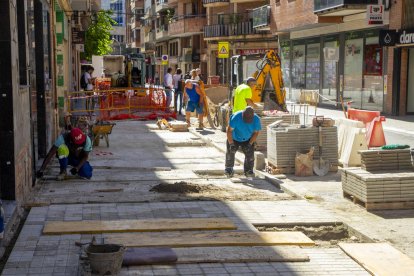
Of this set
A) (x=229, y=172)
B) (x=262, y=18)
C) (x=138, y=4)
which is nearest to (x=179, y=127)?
(x=229, y=172)

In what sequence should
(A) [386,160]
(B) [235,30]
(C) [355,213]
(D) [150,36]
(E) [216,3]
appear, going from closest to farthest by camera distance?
(C) [355,213], (A) [386,160], (B) [235,30], (E) [216,3], (D) [150,36]

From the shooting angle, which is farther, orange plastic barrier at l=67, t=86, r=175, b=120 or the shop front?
the shop front

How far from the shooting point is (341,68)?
105 ft

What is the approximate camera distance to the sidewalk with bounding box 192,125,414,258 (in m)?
7.91

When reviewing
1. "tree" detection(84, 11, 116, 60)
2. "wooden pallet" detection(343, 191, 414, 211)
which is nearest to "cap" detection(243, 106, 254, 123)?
"wooden pallet" detection(343, 191, 414, 211)

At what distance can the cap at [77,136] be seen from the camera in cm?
1213

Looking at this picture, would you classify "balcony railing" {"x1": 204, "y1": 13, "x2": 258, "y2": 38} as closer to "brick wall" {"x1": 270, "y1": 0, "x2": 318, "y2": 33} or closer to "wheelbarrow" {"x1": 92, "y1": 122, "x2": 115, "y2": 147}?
"brick wall" {"x1": 270, "y1": 0, "x2": 318, "y2": 33}

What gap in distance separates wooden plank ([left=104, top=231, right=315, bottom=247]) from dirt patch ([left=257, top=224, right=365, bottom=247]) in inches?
16.4

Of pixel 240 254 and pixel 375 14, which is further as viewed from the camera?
pixel 375 14

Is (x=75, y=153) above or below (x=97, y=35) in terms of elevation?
below

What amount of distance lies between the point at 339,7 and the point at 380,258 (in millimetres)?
21350

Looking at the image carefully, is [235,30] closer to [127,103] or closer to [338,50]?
[338,50]

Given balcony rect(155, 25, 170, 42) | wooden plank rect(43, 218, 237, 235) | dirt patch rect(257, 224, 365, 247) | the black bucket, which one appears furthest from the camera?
balcony rect(155, 25, 170, 42)

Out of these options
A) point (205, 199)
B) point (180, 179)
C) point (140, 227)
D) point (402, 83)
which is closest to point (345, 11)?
point (402, 83)
